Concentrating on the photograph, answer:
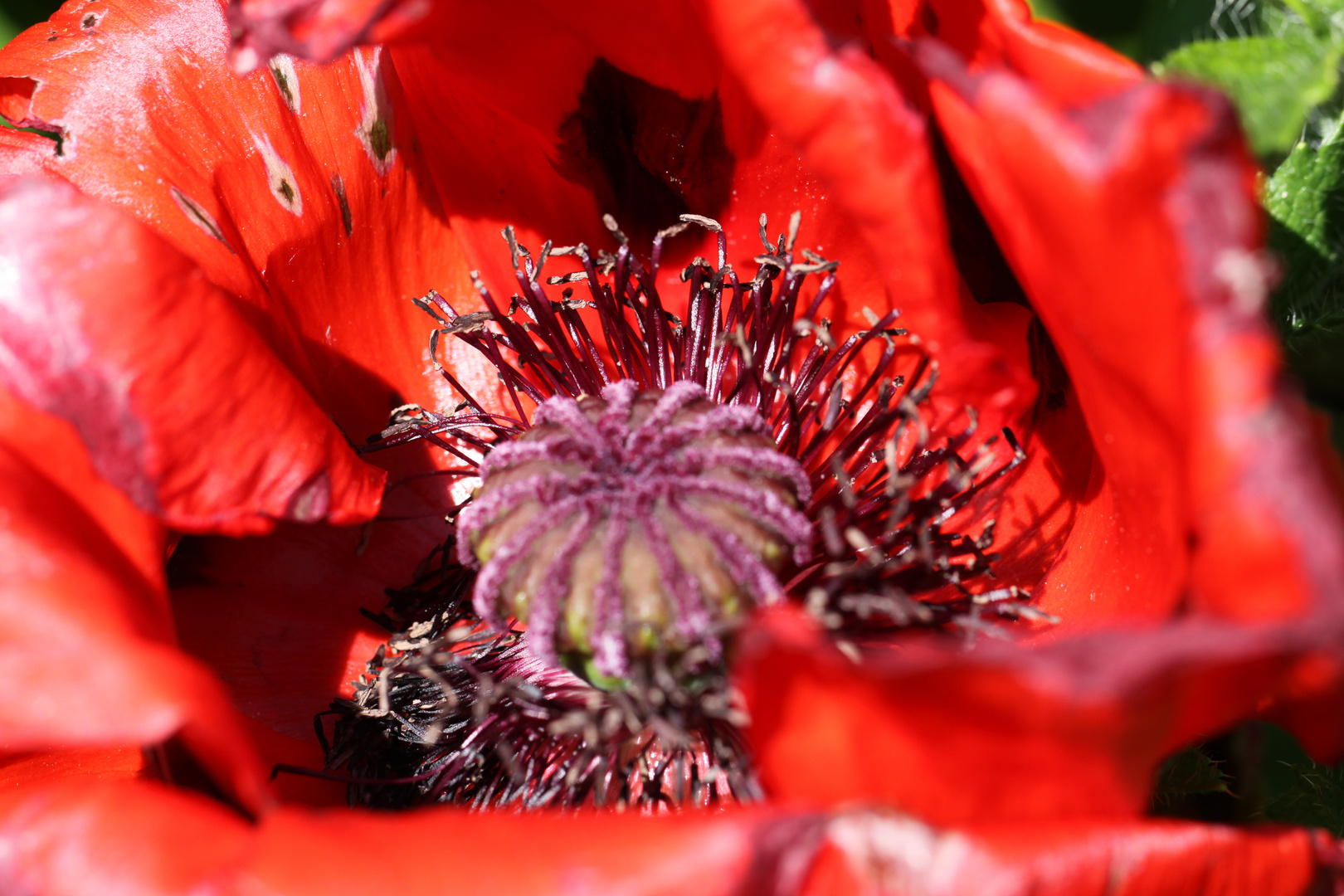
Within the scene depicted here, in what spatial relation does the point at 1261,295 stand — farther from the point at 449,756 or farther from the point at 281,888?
the point at 449,756

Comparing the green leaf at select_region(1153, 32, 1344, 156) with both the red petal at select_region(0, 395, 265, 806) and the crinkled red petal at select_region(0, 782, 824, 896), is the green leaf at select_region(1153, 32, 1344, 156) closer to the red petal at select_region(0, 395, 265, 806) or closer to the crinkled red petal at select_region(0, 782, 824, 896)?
the crinkled red petal at select_region(0, 782, 824, 896)

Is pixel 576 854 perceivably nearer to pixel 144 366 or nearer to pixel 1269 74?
pixel 144 366

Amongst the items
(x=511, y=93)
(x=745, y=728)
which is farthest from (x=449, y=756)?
(x=511, y=93)

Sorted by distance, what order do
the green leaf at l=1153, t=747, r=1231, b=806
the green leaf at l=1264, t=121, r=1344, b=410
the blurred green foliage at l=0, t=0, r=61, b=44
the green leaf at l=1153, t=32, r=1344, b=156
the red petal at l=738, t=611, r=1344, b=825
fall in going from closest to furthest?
the red petal at l=738, t=611, r=1344, b=825 < the green leaf at l=1153, t=32, r=1344, b=156 < the green leaf at l=1153, t=747, r=1231, b=806 < the green leaf at l=1264, t=121, r=1344, b=410 < the blurred green foliage at l=0, t=0, r=61, b=44

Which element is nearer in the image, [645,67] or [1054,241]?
[1054,241]

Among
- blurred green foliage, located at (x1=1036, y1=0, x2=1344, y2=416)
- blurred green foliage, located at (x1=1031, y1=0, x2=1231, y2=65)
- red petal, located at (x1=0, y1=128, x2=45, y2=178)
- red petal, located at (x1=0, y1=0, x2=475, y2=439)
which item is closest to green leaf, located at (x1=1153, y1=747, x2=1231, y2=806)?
blurred green foliage, located at (x1=1036, y1=0, x2=1344, y2=416)

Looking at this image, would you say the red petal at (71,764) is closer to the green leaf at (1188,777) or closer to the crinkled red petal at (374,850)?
the crinkled red petal at (374,850)
